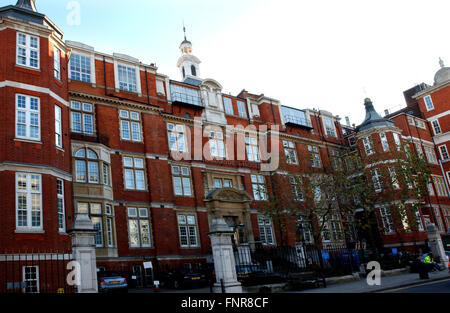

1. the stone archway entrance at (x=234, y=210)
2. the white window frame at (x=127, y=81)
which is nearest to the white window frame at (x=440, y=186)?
the stone archway entrance at (x=234, y=210)

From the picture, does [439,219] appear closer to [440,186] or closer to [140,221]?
[440,186]

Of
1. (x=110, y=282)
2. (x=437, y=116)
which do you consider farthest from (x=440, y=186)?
(x=110, y=282)

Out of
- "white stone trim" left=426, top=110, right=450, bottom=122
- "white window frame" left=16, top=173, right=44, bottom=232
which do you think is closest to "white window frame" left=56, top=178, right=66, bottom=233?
"white window frame" left=16, top=173, right=44, bottom=232

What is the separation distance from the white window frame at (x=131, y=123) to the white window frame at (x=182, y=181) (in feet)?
13.0

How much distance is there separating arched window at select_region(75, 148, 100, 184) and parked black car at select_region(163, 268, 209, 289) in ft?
26.9

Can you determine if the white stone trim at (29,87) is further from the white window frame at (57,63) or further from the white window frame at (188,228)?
the white window frame at (188,228)

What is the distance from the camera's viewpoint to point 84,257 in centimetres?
1259

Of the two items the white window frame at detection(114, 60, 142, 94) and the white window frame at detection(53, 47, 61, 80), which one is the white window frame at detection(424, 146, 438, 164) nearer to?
the white window frame at detection(114, 60, 142, 94)

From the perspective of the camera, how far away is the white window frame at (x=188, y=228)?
31266mm

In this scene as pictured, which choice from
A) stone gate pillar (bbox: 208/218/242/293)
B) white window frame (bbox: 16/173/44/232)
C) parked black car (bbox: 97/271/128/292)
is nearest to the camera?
stone gate pillar (bbox: 208/218/242/293)

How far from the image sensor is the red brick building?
832 inches

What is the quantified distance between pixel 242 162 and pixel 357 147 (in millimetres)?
16565

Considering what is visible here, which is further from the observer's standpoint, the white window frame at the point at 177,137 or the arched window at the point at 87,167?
the white window frame at the point at 177,137

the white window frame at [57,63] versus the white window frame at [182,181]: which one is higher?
the white window frame at [57,63]
